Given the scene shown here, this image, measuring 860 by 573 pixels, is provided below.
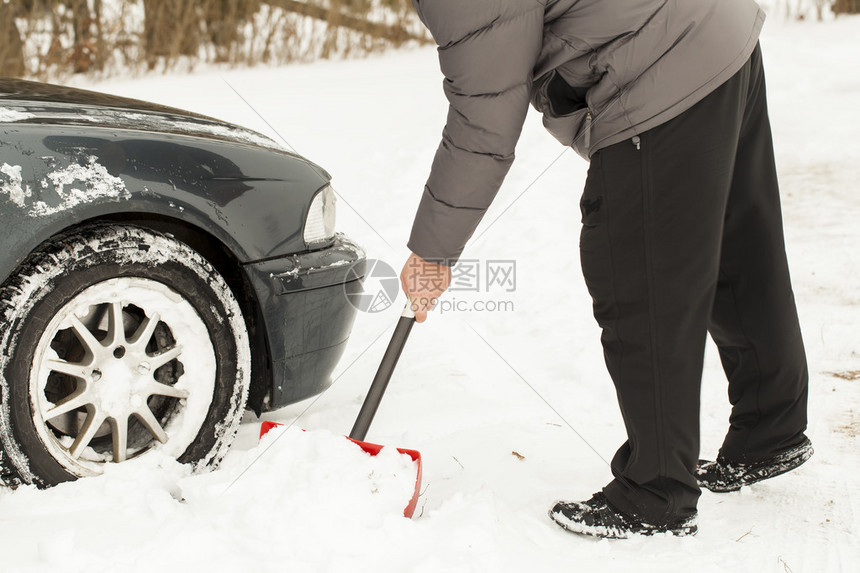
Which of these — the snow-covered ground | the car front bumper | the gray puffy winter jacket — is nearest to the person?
the gray puffy winter jacket

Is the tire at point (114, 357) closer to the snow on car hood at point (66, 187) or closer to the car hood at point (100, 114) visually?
the snow on car hood at point (66, 187)

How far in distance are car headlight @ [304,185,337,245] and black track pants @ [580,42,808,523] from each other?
815 millimetres

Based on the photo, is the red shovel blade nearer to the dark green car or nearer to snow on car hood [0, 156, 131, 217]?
the dark green car

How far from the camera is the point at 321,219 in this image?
2373 millimetres

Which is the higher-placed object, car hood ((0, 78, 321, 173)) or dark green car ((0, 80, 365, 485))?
car hood ((0, 78, 321, 173))

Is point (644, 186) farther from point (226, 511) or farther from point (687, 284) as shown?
point (226, 511)

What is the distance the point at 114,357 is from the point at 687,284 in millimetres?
1416

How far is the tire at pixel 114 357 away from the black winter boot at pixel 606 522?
3.10 feet

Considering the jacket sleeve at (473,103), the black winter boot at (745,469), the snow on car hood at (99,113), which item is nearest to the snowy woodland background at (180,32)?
the snow on car hood at (99,113)

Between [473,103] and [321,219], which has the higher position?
[473,103]

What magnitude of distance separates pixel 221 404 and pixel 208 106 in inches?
180

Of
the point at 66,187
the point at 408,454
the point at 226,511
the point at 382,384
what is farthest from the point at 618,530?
the point at 66,187

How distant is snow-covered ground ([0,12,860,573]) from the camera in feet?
6.00

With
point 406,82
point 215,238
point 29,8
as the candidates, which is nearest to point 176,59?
point 29,8
